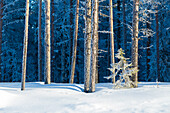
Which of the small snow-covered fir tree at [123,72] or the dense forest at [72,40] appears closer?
the small snow-covered fir tree at [123,72]

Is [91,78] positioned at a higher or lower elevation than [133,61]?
lower

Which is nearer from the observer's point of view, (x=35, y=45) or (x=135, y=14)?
(x=135, y=14)

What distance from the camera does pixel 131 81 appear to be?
34.5ft

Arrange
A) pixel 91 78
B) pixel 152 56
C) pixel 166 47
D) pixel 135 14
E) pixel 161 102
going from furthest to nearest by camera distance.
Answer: pixel 152 56, pixel 166 47, pixel 135 14, pixel 91 78, pixel 161 102

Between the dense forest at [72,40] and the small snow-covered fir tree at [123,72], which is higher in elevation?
the dense forest at [72,40]

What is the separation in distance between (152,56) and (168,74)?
2.89 meters

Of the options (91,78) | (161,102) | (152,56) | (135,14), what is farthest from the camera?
(152,56)

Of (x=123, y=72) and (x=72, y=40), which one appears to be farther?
(x=72, y=40)

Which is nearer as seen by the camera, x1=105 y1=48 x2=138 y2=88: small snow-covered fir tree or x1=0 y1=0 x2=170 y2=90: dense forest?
x1=105 y1=48 x2=138 y2=88: small snow-covered fir tree

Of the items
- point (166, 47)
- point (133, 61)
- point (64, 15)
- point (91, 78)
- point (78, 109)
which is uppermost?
point (64, 15)

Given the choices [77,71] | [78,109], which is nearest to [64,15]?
[77,71]

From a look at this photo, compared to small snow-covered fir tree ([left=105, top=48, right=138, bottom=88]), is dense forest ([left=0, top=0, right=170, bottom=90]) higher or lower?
higher

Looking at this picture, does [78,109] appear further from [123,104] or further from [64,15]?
[64,15]

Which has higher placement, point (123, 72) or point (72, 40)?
point (72, 40)
